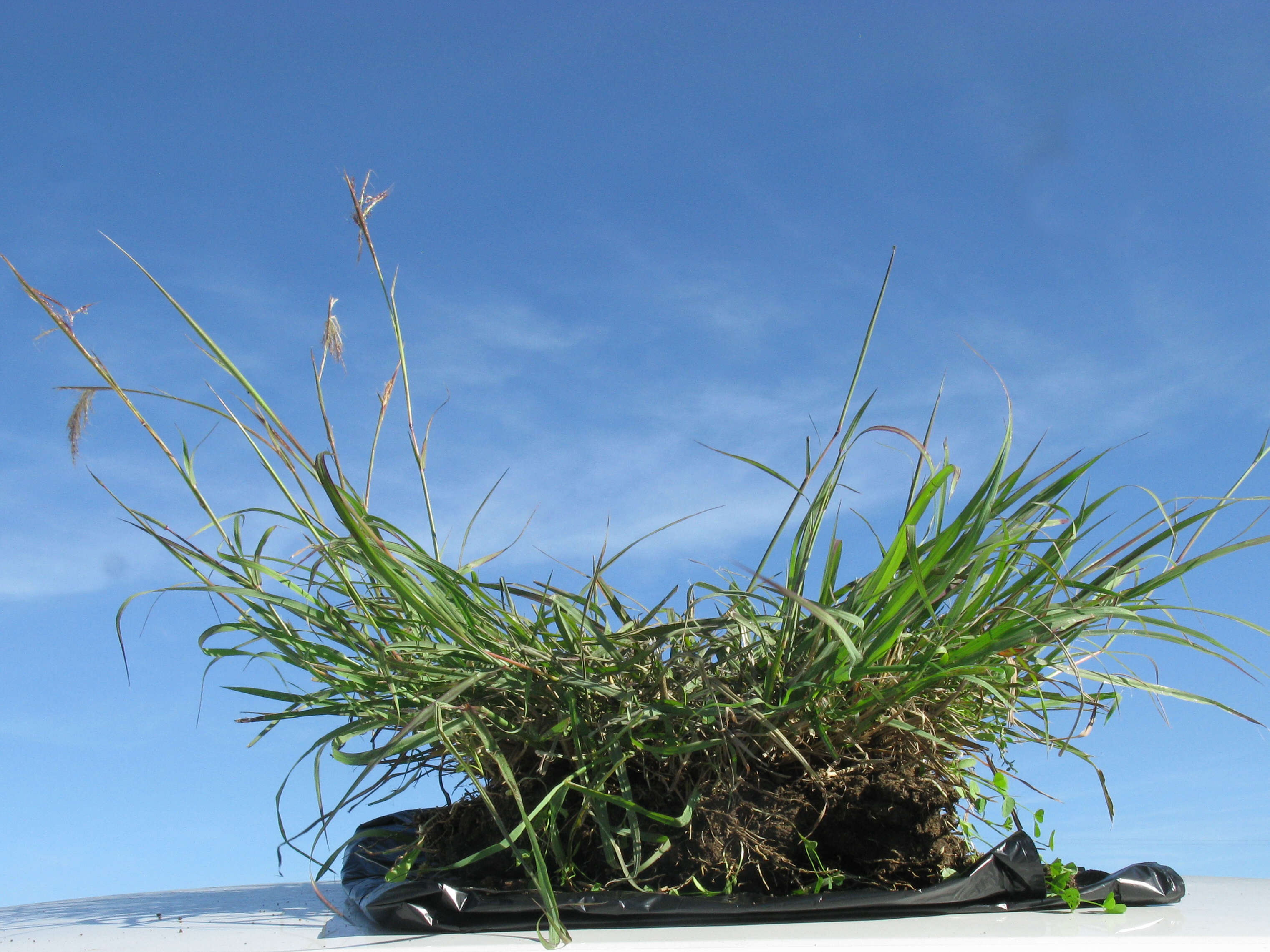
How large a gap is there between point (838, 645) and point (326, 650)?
36.1 inches

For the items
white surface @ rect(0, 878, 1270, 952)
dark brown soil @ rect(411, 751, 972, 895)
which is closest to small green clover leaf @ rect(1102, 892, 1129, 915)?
white surface @ rect(0, 878, 1270, 952)

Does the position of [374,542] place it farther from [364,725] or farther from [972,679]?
[972,679]

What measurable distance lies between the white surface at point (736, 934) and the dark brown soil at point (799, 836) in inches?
4.3

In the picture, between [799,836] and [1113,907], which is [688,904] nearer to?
[799,836]

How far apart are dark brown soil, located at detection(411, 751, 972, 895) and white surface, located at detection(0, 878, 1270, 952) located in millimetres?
109

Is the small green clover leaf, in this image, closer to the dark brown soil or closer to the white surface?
the white surface

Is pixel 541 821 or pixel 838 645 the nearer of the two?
pixel 838 645

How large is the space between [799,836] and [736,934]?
27 centimetres

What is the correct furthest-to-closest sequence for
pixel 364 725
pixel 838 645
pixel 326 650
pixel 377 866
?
pixel 377 866 < pixel 326 650 < pixel 364 725 < pixel 838 645

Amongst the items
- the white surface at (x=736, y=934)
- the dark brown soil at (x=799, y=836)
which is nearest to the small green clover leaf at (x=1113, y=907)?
the white surface at (x=736, y=934)

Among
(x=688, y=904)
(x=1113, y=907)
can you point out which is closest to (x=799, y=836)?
(x=688, y=904)

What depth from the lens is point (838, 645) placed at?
4.77ft

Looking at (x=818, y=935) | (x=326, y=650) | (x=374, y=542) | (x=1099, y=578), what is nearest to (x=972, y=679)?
(x=1099, y=578)

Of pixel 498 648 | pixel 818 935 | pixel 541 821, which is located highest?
pixel 498 648
